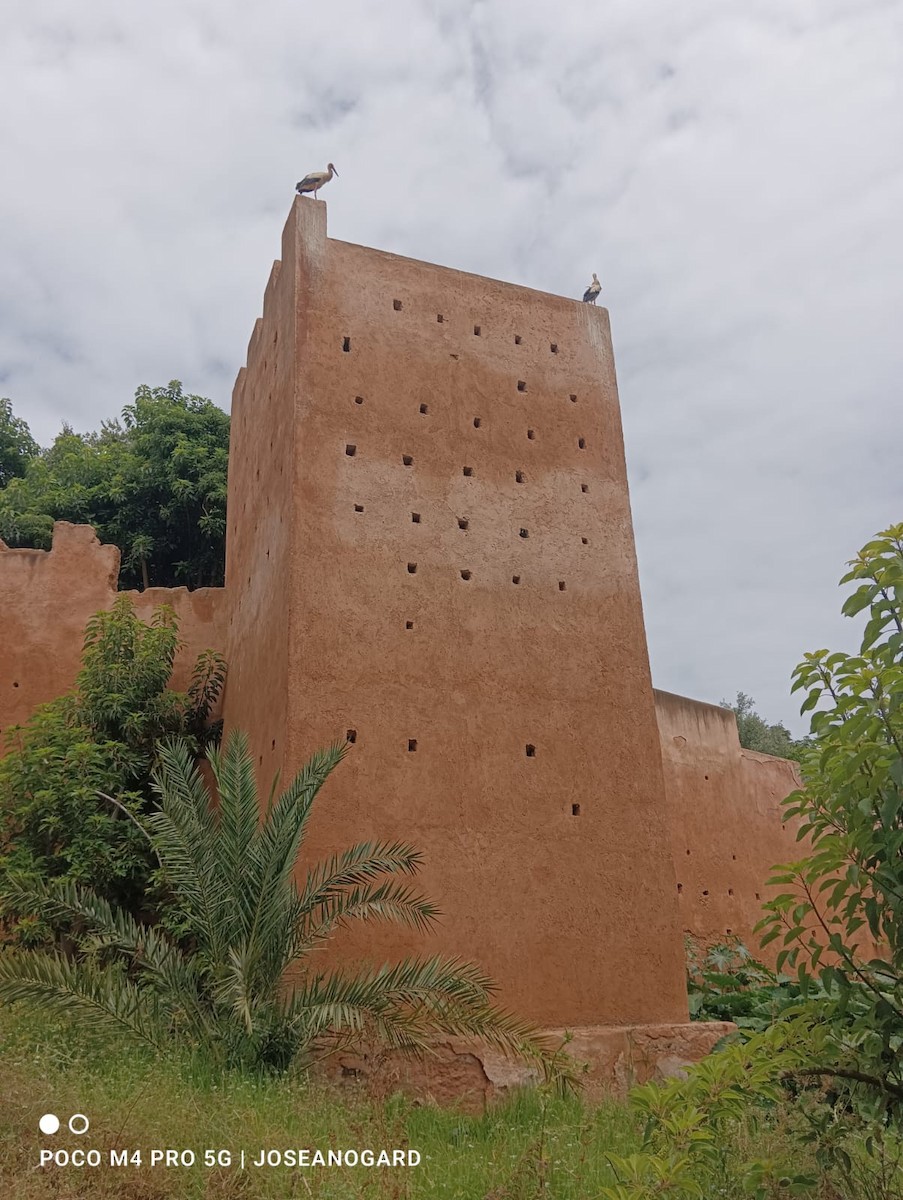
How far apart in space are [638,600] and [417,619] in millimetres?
2450

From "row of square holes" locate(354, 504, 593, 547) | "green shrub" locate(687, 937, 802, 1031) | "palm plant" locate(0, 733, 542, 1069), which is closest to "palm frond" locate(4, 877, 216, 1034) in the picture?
"palm plant" locate(0, 733, 542, 1069)

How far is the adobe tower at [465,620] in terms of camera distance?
8.71 meters

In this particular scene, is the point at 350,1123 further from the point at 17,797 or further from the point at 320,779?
the point at 17,797

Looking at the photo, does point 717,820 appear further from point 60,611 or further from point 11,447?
point 11,447

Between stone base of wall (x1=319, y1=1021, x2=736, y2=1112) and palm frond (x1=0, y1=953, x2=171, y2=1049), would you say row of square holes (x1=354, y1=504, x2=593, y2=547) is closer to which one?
stone base of wall (x1=319, y1=1021, x2=736, y2=1112)

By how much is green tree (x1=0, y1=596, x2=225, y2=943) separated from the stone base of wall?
3.10m

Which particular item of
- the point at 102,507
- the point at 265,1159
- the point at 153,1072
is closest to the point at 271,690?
the point at 153,1072

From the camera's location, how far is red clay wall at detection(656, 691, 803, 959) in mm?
13547

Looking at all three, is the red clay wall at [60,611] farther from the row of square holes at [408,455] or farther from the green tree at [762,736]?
the green tree at [762,736]

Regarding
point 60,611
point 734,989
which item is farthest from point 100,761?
point 734,989

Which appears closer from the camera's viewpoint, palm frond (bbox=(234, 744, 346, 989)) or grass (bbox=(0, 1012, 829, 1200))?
grass (bbox=(0, 1012, 829, 1200))

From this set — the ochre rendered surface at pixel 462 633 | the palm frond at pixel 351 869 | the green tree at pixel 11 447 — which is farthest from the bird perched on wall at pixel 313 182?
the green tree at pixel 11 447

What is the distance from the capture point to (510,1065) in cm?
782

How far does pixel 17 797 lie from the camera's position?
10.0 meters
